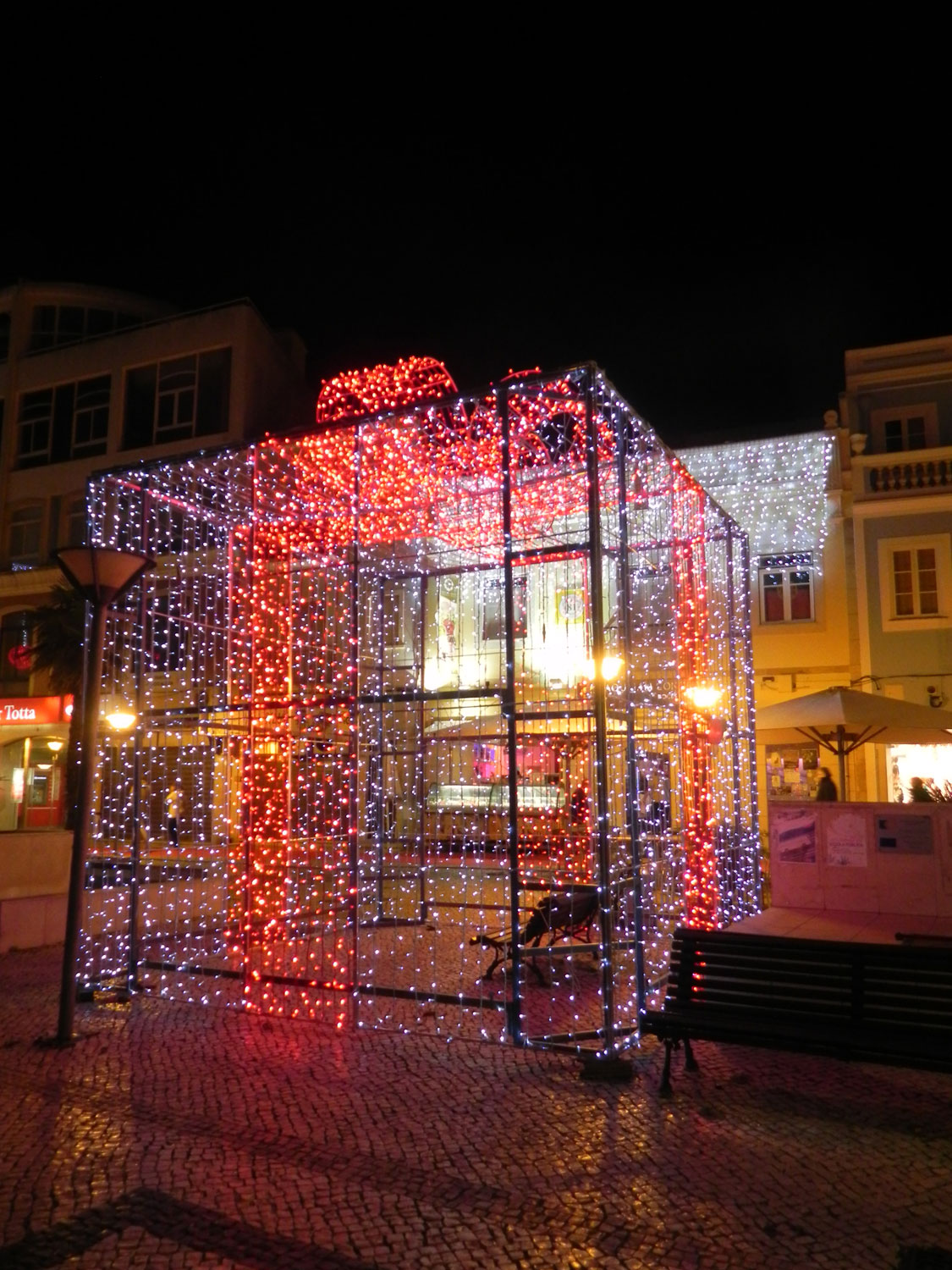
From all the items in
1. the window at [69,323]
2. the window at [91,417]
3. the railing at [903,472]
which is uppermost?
the window at [69,323]

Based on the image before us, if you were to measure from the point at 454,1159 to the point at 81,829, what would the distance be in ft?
13.1

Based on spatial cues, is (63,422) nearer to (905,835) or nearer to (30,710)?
Answer: (30,710)

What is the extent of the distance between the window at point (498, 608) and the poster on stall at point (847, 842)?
3.88 m

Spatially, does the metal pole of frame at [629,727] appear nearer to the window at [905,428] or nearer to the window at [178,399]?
the window at [905,428]

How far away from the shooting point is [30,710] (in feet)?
85.9

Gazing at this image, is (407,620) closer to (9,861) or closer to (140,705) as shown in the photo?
(140,705)

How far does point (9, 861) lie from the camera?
34.2 feet

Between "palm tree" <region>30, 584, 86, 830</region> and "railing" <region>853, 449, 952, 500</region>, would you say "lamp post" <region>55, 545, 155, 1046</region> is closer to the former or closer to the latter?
"palm tree" <region>30, 584, 86, 830</region>

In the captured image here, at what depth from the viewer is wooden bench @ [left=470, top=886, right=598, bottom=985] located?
870cm

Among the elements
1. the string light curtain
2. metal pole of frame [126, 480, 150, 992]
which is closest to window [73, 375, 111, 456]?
the string light curtain

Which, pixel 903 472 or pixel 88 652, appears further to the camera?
pixel 903 472

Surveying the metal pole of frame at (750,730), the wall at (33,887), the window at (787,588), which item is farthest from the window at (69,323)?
the metal pole of frame at (750,730)

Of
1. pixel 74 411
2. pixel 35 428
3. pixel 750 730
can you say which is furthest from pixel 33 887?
pixel 35 428

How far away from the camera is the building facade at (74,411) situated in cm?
2500
